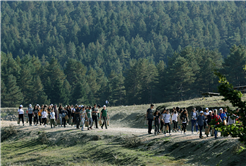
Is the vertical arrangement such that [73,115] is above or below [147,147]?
above

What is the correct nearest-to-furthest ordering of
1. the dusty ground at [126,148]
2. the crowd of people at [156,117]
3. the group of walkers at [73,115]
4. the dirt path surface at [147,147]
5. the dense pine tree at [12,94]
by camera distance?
the dirt path surface at [147,147]
the dusty ground at [126,148]
the crowd of people at [156,117]
the group of walkers at [73,115]
the dense pine tree at [12,94]

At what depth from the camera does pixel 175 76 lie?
73250mm

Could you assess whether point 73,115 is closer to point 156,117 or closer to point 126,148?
point 126,148

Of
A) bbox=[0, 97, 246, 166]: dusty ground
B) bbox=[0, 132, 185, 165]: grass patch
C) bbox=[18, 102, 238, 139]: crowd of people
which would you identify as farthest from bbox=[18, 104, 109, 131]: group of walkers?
bbox=[0, 132, 185, 165]: grass patch

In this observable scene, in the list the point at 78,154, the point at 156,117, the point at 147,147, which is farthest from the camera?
the point at 78,154

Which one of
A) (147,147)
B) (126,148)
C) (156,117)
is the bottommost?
(126,148)

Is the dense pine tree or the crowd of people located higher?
the dense pine tree

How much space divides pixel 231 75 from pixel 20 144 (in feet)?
164

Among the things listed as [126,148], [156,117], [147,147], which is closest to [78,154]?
[126,148]

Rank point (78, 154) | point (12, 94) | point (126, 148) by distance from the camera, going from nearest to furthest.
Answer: point (126, 148) < point (78, 154) < point (12, 94)

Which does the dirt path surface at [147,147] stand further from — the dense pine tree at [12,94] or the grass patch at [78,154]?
the dense pine tree at [12,94]

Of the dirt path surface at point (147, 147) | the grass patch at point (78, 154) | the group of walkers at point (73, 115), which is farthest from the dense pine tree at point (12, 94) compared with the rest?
the grass patch at point (78, 154)

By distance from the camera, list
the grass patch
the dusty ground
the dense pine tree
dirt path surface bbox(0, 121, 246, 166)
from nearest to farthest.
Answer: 1. dirt path surface bbox(0, 121, 246, 166)
2. the dusty ground
3. the grass patch
4. the dense pine tree

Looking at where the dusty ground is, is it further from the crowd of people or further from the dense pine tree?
the dense pine tree
